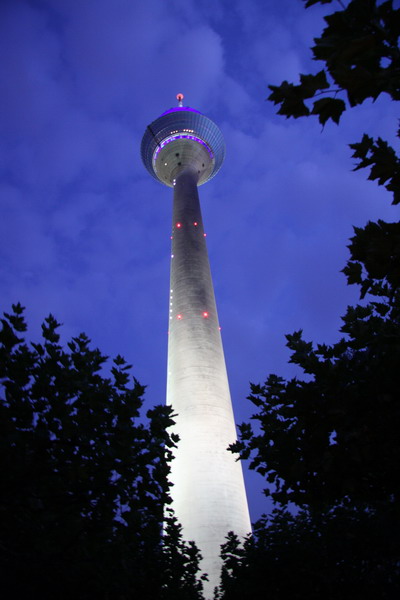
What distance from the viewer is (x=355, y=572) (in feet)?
39.1

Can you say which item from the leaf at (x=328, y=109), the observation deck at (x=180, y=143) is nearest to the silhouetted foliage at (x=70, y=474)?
the leaf at (x=328, y=109)

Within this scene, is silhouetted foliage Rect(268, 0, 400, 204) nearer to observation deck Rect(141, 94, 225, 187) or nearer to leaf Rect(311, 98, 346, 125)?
leaf Rect(311, 98, 346, 125)

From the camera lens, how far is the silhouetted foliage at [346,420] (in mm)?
2957

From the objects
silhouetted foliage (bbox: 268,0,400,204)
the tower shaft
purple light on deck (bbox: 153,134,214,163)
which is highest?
purple light on deck (bbox: 153,134,214,163)

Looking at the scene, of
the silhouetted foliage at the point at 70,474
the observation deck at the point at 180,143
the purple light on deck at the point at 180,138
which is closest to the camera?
the silhouetted foliage at the point at 70,474

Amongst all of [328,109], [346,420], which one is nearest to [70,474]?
[346,420]

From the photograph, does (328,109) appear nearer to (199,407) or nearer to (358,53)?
(358,53)

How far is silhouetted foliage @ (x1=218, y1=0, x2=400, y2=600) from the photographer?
116 inches

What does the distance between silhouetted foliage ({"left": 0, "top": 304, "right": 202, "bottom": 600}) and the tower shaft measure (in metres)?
16.7

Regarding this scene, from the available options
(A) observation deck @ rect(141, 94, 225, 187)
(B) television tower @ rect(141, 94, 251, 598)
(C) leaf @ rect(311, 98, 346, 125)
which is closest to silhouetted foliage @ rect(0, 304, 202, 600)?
(C) leaf @ rect(311, 98, 346, 125)

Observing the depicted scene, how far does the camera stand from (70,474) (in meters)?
7.24

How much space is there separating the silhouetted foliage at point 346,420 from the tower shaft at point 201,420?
903 centimetres

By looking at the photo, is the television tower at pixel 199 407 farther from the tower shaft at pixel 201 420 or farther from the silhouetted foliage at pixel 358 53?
the silhouetted foliage at pixel 358 53

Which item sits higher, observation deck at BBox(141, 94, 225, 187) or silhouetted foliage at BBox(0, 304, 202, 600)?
observation deck at BBox(141, 94, 225, 187)
